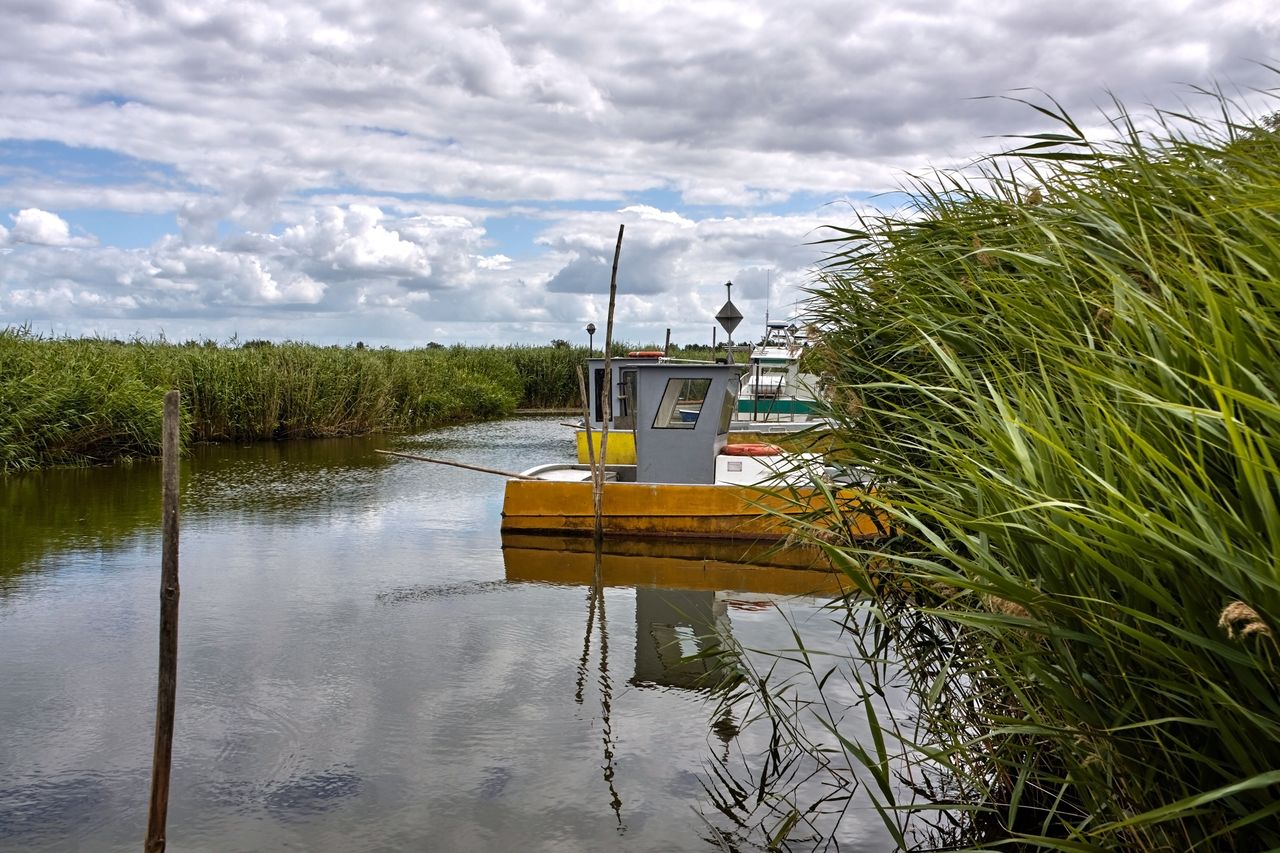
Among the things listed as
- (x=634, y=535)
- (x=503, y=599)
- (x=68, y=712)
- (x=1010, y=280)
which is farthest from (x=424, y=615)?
(x=1010, y=280)

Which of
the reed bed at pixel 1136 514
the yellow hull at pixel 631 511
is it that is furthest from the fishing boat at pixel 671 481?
the reed bed at pixel 1136 514

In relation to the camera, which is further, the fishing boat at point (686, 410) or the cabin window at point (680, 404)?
the fishing boat at point (686, 410)

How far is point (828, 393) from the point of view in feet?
17.5

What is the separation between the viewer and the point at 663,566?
11859 millimetres

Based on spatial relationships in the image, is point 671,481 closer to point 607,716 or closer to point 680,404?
point 680,404

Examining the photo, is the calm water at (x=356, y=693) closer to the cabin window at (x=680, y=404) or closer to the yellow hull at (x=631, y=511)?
the yellow hull at (x=631, y=511)

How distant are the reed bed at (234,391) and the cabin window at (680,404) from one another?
11.1 m

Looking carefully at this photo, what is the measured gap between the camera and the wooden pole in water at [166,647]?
411 cm

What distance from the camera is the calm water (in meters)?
5.05

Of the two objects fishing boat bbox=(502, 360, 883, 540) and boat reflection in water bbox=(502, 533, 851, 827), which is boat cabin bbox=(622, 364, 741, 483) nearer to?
fishing boat bbox=(502, 360, 883, 540)

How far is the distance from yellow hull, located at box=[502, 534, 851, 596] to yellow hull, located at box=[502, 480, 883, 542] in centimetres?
14

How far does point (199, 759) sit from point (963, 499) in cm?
459

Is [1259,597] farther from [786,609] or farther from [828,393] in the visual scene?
[786,609]

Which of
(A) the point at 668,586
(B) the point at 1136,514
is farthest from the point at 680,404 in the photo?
(B) the point at 1136,514
